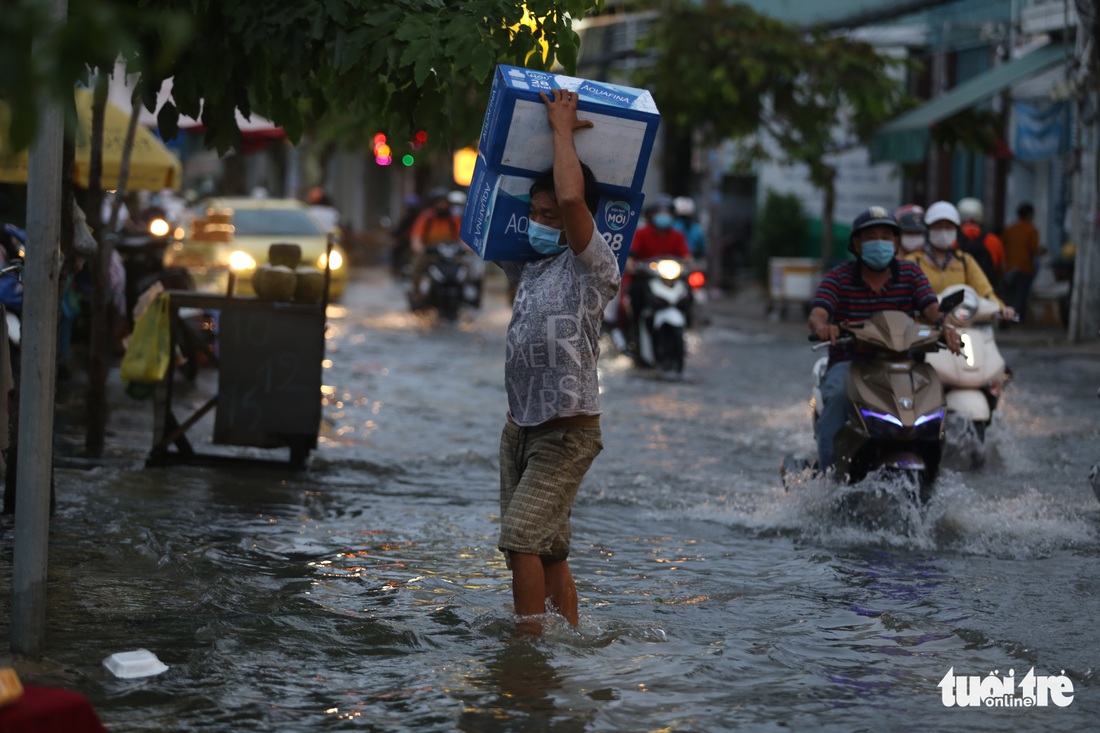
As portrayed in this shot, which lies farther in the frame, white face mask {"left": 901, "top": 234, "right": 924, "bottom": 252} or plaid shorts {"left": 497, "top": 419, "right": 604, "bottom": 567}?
white face mask {"left": 901, "top": 234, "right": 924, "bottom": 252}

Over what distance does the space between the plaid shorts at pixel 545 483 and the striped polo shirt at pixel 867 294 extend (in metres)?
2.99

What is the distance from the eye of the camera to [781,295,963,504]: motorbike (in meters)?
7.38

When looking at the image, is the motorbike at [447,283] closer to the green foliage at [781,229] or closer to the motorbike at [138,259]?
the motorbike at [138,259]

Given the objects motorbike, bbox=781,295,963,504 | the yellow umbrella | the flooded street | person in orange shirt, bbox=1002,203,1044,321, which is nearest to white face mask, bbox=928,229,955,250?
the flooded street

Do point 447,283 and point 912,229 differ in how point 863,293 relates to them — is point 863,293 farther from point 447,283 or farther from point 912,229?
point 447,283

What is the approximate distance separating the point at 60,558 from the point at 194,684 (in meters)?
1.94

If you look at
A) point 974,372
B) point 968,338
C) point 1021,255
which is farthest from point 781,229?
point 974,372

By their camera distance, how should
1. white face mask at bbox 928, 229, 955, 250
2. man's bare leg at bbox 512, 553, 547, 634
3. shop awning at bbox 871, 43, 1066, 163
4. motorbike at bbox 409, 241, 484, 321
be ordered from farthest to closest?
motorbike at bbox 409, 241, 484, 321 → shop awning at bbox 871, 43, 1066, 163 → white face mask at bbox 928, 229, 955, 250 → man's bare leg at bbox 512, 553, 547, 634

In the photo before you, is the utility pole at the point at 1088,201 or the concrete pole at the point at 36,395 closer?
the concrete pole at the point at 36,395

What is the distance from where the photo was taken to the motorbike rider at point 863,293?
303 inches

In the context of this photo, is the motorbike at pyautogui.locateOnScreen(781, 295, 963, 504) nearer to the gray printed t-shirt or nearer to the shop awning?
the gray printed t-shirt

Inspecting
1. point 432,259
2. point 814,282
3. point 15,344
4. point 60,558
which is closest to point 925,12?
point 814,282

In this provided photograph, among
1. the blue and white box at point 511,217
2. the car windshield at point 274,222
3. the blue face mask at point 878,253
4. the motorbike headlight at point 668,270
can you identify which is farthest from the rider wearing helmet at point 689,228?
the blue and white box at point 511,217

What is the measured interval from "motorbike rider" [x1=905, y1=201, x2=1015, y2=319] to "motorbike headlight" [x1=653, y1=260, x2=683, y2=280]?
18.3ft
